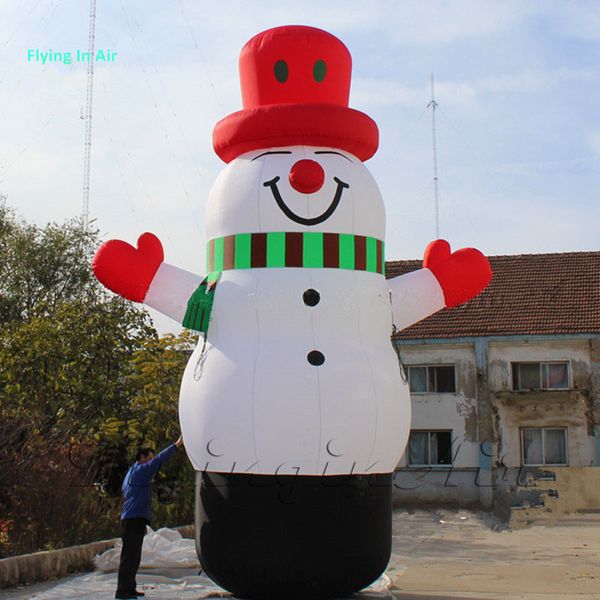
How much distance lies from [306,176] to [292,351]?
1484mm

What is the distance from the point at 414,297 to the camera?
329 inches

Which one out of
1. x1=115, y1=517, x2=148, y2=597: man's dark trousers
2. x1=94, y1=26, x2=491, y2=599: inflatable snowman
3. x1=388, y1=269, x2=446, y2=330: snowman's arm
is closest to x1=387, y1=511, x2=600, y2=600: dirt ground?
x1=94, y1=26, x2=491, y2=599: inflatable snowman

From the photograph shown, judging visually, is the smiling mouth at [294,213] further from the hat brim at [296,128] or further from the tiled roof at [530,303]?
the tiled roof at [530,303]

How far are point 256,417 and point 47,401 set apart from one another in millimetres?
8525

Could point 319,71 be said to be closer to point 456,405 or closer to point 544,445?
point 456,405

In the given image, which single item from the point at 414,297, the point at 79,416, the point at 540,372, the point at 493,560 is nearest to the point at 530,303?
the point at 540,372

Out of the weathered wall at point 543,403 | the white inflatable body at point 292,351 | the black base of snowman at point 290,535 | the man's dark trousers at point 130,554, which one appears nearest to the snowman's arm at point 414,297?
the white inflatable body at point 292,351

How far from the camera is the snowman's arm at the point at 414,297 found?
8.32 m

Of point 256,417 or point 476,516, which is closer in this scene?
point 256,417

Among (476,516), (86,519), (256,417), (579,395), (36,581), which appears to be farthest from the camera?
(579,395)

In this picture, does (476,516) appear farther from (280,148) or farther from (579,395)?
(280,148)

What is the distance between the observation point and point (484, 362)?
73.8ft

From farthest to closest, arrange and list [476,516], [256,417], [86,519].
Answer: [476,516] < [86,519] < [256,417]

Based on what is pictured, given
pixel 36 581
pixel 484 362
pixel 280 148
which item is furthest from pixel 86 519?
pixel 484 362
